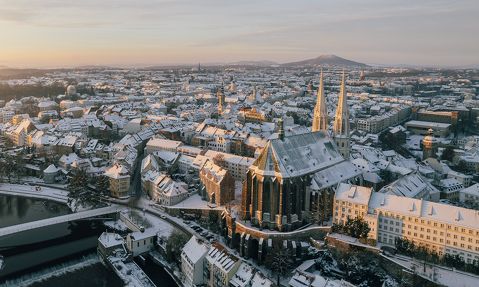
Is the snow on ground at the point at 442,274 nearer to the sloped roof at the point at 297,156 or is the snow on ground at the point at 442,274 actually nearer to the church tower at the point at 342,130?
the sloped roof at the point at 297,156

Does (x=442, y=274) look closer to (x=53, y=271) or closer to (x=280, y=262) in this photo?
(x=280, y=262)

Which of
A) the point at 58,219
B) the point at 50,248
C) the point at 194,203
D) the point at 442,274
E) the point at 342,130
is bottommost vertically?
the point at 50,248

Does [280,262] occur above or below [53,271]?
above

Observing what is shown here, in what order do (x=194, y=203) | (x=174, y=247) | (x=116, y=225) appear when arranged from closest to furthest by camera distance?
(x=174, y=247) → (x=116, y=225) → (x=194, y=203)

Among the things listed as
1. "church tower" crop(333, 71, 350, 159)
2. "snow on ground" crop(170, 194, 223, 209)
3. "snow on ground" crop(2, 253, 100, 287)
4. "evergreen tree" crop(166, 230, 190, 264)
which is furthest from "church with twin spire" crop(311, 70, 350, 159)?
"snow on ground" crop(2, 253, 100, 287)

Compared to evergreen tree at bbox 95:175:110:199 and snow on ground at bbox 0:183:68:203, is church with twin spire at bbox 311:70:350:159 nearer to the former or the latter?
evergreen tree at bbox 95:175:110:199

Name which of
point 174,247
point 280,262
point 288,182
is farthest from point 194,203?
point 280,262

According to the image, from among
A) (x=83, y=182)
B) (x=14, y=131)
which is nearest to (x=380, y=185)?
(x=83, y=182)
